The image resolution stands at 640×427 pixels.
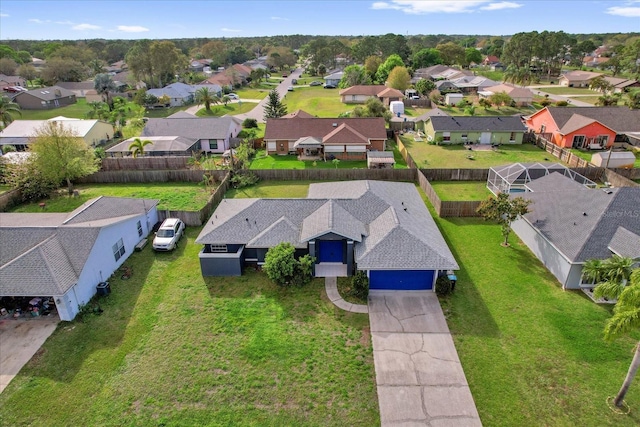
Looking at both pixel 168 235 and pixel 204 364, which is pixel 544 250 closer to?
pixel 204 364

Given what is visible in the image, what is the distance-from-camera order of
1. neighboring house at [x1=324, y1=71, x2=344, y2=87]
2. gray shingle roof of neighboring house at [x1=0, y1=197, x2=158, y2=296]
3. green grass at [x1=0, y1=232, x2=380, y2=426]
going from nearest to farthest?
green grass at [x1=0, y1=232, x2=380, y2=426]
gray shingle roof of neighboring house at [x1=0, y1=197, x2=158, y2=296]
neighboring house at [x1=324, y1=71, x2=344, y2=87]

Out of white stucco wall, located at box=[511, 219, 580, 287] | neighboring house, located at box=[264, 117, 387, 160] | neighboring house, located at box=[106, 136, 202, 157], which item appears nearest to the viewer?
white stucco wall, located at box=[511, 219, 580, 287]

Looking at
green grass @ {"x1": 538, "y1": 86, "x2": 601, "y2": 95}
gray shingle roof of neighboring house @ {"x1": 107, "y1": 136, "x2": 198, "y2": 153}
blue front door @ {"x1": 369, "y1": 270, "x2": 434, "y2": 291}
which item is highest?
green grass @ {"x1": 538, "y1": 86, "x2": 601, "y2": 95}

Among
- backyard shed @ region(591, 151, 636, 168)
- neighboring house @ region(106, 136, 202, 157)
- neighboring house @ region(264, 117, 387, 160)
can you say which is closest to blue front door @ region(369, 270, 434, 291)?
neighboring house @ region(264, 117, 387, 160)

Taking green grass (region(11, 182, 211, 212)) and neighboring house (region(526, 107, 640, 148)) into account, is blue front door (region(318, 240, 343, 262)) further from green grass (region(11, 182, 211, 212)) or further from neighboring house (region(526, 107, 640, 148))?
neighboring house (region(526, 107, 640, 148))

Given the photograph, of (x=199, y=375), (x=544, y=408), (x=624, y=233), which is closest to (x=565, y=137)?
(x=624, y=233)

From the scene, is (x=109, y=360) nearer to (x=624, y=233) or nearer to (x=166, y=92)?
(x=624, y=233)
